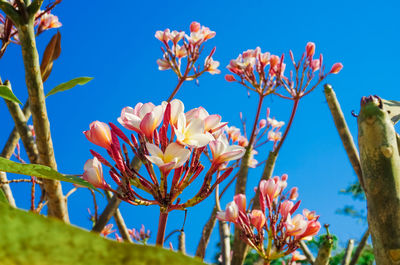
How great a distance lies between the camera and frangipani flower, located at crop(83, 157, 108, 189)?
2.45ft

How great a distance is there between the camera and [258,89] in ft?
7.54

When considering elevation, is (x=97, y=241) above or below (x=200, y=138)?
below

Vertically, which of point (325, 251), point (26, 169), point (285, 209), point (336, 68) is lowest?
point (26, 169)

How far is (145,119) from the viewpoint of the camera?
2.34 ft

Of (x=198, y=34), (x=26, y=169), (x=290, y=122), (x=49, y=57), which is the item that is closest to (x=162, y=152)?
(x=26, y=169)

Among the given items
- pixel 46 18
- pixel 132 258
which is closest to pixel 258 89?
pixel 46 18

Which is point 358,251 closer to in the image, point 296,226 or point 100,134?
point 296,226

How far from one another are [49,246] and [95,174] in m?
0.65

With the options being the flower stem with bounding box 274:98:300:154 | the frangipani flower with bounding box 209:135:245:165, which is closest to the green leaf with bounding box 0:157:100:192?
the frangipani flower with bounding box 209:135:245:165

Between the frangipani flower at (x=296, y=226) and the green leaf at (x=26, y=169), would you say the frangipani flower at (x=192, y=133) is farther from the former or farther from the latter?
the frangipani flower at (x=296, y=226)

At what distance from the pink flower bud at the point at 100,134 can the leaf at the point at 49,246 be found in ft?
2.00

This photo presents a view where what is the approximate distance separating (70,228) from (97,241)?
10 mm

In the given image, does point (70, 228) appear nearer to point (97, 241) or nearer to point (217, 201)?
point (97, 241)

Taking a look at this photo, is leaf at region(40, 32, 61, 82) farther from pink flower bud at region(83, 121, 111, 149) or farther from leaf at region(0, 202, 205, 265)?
leaf at region(0, 202, 205, 265)
